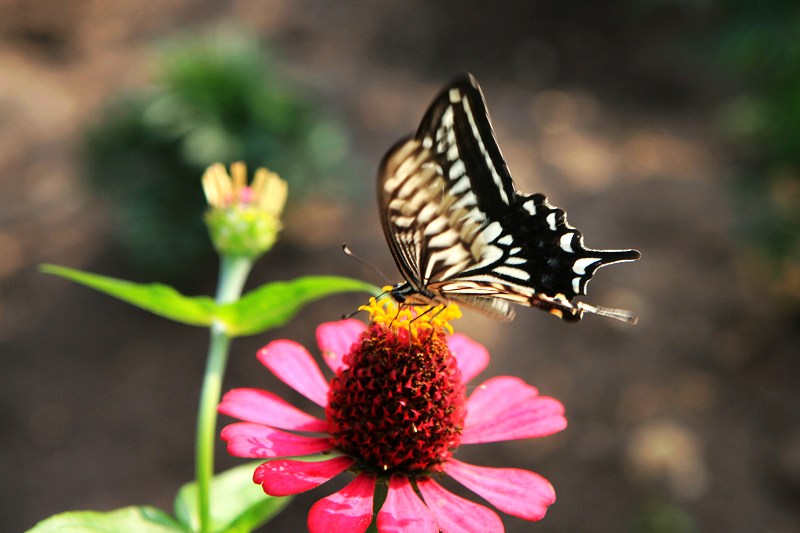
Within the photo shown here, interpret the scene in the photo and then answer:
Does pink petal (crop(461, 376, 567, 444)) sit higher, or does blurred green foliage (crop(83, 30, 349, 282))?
blurred green foliage (crop(83, 30, 349, 282))

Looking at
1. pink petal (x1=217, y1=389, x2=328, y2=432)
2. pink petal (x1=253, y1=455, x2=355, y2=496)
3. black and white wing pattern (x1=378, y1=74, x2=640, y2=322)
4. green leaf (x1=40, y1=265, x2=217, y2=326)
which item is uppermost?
black and white wing pattern (x1=378, y1=74, x2=640, y2=322)

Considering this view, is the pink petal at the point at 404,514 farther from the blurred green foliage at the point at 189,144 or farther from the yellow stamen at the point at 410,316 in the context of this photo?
the blurred green foliage at the point at 189,144

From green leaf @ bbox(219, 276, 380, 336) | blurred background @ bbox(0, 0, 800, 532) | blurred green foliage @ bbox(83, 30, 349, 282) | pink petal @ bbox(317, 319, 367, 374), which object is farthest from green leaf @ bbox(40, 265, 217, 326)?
blurred green foliage @ bbox(83, 30, 349, 282)

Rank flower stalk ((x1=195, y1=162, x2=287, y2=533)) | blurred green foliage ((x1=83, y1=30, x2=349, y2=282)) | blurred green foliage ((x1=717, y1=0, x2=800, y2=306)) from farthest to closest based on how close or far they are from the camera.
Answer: blurred green foliage ((x1=83, y1=30, x2=349, y2=282))
blurred green foliage ((x1=717, y1=0, x2=800, y2=306))
flower stalk ((x1=195, y1=162, x2=287, y2=533))

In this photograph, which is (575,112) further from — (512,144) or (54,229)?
(54,229)

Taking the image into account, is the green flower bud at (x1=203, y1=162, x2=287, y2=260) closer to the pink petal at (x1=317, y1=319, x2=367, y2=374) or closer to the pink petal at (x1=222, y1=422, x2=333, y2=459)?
the pink petal at (x1=317, y1=319, x2=367, y2=374)

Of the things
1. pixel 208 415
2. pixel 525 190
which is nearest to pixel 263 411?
pixel 208 415

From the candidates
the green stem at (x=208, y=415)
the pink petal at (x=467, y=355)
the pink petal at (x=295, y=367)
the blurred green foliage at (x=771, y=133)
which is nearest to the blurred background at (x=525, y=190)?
the blurred green foliage at (x=771, y=133)

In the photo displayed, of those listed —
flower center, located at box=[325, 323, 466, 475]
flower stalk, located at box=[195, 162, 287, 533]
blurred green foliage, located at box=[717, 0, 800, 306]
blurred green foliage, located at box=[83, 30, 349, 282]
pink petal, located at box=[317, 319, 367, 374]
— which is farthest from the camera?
blurred green foliage, located at box=[83, 30, 349, 282]
